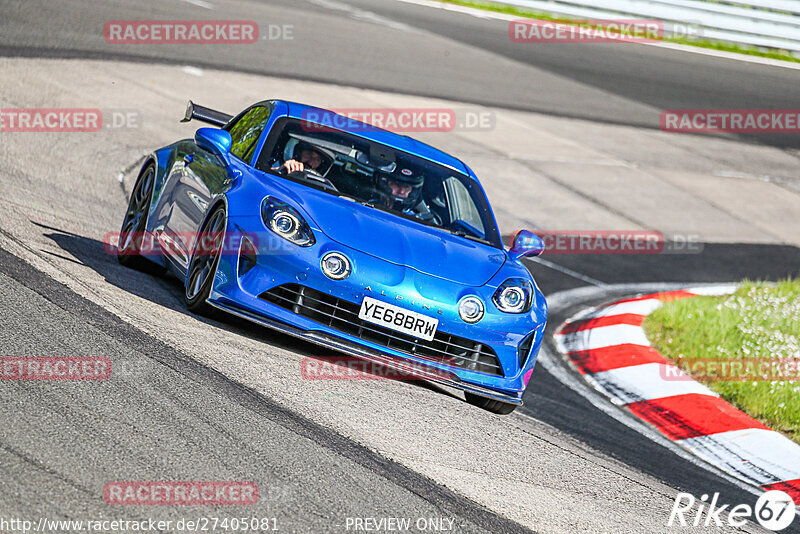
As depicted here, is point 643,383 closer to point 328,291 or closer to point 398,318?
point 398,318

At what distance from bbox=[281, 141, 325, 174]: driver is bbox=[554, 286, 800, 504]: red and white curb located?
A: 2549 mm

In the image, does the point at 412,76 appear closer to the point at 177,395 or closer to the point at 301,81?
the point at 301,81

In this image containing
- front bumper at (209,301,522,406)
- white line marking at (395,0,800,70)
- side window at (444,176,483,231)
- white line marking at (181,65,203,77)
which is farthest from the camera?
white line marking at (395,0,800,70)

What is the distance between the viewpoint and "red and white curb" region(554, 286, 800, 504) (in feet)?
21.6

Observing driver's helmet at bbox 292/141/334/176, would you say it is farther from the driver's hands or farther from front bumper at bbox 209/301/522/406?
front bumper at bbox 209/301/522/406

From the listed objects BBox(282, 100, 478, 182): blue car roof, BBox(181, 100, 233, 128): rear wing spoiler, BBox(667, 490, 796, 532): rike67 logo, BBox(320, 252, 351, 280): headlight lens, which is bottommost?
BBox(667, 490, 796, 532): rike67 logo

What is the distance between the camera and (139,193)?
7531 mm

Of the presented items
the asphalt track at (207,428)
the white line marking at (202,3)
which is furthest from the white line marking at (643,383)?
the white line marking at (202,3)

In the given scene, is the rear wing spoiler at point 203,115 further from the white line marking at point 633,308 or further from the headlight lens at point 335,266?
the white line marking at point 633,308

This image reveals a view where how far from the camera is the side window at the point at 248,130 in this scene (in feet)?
22.2

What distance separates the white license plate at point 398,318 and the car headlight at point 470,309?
0.17 meters

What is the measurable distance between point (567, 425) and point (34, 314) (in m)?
3.08

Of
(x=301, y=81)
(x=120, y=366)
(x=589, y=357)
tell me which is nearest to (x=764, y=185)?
(x=301, y=81)

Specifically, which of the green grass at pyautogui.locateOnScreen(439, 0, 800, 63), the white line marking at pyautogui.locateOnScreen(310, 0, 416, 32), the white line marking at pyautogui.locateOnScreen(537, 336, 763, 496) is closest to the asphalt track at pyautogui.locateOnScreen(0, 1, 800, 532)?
the white line marking at pyautogui.locateOnScreen(537, 336, 763, 496)
